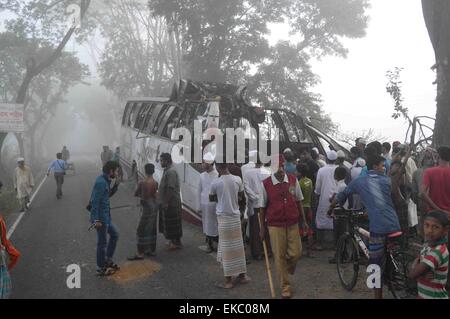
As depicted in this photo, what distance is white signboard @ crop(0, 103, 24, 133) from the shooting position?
18234 mm

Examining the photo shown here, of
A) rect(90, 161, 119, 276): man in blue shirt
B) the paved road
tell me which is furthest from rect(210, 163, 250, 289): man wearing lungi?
rect(90, 161, 119, 276): man in blue shirt

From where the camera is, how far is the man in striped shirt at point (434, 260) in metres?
3.83

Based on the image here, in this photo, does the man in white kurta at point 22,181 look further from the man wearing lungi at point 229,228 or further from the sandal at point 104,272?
the man wearing lungi at point 229,228

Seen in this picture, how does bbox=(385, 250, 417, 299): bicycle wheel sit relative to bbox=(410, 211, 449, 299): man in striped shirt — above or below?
below

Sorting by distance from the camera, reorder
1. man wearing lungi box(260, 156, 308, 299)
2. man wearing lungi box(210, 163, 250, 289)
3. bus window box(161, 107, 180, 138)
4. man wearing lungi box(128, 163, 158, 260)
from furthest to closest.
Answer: bus window box(161, 107, 180, 138) < man wearing lungi box(128, 163, 158, 260) < man wearing lungi box(210, 163, 250, 289) < man wearing lungi box(260, 156, 308, 299)

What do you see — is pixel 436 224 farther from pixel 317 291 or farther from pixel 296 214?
pixel 317 291

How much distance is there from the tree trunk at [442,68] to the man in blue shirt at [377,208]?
4154mm

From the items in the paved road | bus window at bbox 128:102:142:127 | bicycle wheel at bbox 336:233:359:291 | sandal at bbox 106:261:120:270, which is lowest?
the paved road

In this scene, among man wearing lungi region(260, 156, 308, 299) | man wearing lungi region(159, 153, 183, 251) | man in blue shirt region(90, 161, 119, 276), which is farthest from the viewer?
man wearing lungi region(159, 153, 183, 251)

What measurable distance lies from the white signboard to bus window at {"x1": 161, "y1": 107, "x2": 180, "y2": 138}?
856cm

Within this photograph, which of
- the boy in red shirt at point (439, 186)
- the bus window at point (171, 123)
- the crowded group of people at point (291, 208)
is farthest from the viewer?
the bus window at point (171, 123)

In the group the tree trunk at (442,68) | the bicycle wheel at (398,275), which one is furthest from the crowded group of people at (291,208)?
the tree trunk at (442,68)

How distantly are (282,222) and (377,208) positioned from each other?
120 centimetres

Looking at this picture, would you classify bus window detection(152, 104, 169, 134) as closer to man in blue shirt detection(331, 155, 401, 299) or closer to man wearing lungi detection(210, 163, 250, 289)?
man wearing lungi detection(210, 163, 250, 289)
